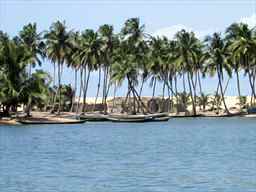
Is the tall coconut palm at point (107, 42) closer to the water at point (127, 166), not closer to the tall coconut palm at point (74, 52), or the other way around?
the tall coconut palm at point (74, 52)

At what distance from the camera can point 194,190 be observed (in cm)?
2420

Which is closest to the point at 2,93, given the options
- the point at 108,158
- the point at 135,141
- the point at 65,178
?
the point at 135,141

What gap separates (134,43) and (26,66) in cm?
3277

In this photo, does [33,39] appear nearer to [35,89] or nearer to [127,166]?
[35,89]

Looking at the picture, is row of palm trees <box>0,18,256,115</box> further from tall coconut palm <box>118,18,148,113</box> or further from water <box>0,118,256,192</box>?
water <box>0,118,256,192</box>

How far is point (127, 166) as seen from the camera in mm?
32906

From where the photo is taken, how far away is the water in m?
25.6

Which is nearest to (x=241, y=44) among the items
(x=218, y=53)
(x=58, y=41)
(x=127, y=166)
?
(x=218, y=53)

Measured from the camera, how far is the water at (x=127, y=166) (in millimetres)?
25594

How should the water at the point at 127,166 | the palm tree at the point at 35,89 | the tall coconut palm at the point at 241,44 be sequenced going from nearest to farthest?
the water at the point at 127,166 → the palm tree at the point at 35,89 → the tall coconut palm at the point at 241,44

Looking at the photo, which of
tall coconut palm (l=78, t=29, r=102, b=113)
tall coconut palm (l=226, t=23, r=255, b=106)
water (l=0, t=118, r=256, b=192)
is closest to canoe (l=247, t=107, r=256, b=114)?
tall coconut palm (l=226, t=23, r=255, b=106)

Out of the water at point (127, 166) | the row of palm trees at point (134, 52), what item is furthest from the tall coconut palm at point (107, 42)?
the water at point (127, 166)

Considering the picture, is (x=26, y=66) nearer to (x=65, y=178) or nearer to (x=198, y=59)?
(x=198, y=59)

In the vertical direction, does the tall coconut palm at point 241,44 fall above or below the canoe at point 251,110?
above
